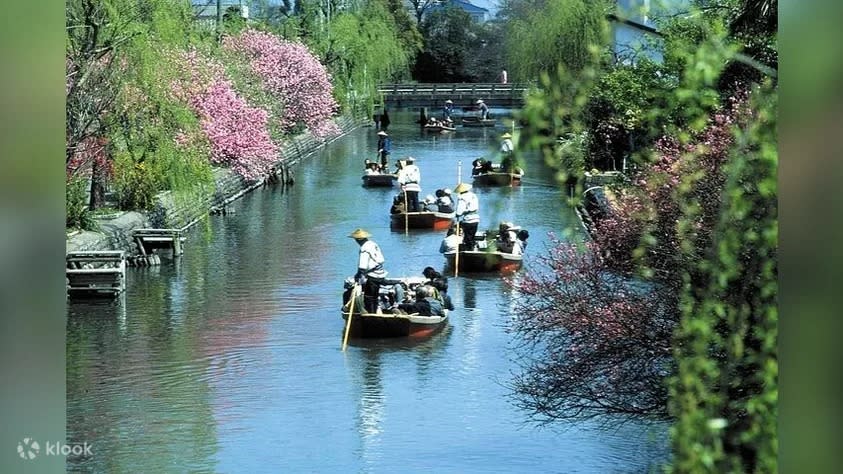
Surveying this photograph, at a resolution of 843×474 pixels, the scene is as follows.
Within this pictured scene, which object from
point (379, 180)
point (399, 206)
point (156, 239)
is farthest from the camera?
point (379, 180)

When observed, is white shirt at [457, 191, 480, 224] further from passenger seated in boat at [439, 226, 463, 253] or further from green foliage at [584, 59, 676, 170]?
green foliage at [584, 59, 676, 170]

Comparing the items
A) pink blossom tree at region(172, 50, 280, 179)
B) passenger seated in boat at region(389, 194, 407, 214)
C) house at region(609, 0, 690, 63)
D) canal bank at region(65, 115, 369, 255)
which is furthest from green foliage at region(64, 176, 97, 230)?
house at region(609, 0, 690, 63)

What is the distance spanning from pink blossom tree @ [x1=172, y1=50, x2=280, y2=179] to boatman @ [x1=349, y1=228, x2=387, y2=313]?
4.68m

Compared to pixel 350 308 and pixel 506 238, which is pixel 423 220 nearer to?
pixel 506 238

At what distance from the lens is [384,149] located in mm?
16719

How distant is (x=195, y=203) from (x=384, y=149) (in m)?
2.56

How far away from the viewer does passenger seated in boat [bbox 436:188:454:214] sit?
561 inches

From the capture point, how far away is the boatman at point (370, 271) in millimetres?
10203

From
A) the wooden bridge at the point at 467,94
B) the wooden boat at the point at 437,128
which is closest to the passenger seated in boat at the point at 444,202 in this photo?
the wooden boat at the point at 437,128

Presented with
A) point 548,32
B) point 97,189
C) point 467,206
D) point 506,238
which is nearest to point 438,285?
point 506,238

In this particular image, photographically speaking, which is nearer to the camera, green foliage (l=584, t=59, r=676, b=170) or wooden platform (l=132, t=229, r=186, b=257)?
green foliage (l=584, t=59, r=676, b=170)

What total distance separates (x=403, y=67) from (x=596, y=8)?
259 inches
